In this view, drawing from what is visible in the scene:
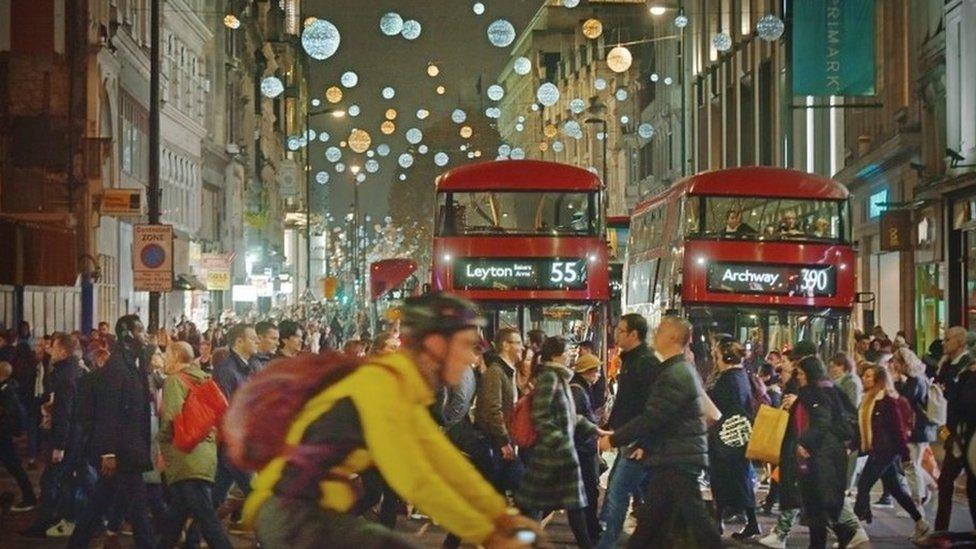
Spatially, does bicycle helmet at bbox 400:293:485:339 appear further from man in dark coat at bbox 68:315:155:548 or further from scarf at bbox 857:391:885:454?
scarf at bbox 857:391:885:454

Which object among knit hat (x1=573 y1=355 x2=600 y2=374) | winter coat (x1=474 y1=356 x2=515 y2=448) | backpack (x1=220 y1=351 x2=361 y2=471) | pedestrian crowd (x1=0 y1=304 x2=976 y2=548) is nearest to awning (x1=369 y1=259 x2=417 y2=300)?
pedestrian crowd (x1=0 y1=304 x2=976 y2=548)

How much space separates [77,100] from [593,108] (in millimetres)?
51271

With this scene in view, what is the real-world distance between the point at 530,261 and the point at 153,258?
515cm

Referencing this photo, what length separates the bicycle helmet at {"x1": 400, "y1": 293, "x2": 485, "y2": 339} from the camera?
19.7 feet

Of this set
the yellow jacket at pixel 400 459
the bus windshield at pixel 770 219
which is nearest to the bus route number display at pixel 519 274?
the bus windshield at pixel 770 219

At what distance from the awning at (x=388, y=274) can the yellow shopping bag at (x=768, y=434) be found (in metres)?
37.1

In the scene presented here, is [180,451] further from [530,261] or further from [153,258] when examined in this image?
[530,261]

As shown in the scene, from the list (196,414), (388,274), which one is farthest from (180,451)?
(388,274)

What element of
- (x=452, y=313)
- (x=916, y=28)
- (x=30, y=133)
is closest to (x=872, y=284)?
(x=916, y=28)

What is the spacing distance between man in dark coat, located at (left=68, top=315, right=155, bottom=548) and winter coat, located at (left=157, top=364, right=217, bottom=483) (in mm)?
964

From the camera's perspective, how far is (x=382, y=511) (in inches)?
559

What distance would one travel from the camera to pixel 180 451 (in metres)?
11.3

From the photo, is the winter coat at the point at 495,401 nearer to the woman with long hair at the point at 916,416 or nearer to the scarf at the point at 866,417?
the scarf at the point at 866,417

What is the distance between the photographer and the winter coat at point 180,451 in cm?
1137
